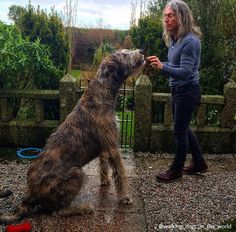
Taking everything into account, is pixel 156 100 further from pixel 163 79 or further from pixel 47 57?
pixel 47 57

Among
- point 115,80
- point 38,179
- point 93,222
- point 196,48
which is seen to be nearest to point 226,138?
point 196,48

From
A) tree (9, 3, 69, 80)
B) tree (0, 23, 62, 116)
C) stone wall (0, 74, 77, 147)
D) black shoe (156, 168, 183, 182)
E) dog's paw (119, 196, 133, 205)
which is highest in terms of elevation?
tree (9, 3, 69, 80)

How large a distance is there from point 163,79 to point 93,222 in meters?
3.70

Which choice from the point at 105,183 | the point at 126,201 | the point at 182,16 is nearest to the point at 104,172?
the point at 105,183

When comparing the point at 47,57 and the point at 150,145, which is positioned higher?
the point at 47,57

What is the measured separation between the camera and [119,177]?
15.5ft

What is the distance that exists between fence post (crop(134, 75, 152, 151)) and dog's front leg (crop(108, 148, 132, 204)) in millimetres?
1836

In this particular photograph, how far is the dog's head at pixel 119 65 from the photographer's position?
4555 mm

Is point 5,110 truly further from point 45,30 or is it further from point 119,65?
point 119,65

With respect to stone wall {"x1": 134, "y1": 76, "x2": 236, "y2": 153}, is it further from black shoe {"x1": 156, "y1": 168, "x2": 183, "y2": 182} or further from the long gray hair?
the long gray hair

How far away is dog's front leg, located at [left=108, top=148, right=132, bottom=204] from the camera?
185 inches

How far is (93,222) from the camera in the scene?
14.0 feet

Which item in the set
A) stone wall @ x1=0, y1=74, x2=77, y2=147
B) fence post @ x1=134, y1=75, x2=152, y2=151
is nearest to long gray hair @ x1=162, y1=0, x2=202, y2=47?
fence post @ x1=134, y1=75, x2=152, y2=151

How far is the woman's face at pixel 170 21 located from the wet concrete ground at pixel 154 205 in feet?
7.10
